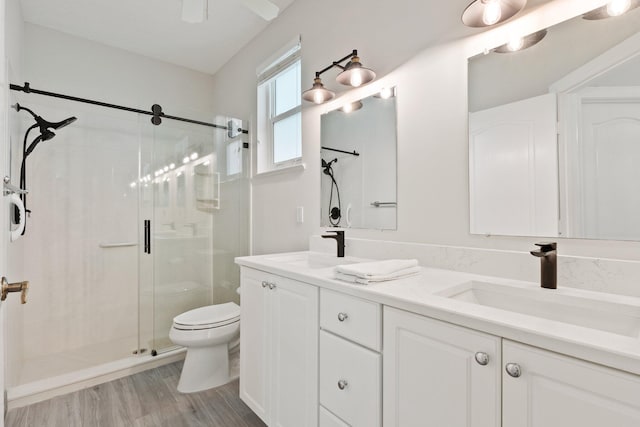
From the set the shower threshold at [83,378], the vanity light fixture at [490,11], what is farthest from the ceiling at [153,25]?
the shower threshold at [83,378]

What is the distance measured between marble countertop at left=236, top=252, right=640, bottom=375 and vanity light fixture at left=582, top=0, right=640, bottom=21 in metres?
0.88

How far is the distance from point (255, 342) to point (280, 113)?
68.9 inches

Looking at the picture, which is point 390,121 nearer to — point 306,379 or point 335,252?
point 335,252

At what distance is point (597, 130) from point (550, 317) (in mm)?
620

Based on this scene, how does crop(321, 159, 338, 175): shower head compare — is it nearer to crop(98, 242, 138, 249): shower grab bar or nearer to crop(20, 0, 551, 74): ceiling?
crop(20, 0, 551, 74): ceiling

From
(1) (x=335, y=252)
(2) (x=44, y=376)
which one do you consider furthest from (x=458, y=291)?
(2) (x=44, y=376)

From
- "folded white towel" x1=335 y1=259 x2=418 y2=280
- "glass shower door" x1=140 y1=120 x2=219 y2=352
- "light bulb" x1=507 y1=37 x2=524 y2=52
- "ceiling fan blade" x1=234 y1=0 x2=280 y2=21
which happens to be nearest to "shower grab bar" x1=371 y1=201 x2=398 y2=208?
"folded white towel" x1=335 y1=259 x2=418 y2=280

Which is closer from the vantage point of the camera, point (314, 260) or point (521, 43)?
point (521, 43)

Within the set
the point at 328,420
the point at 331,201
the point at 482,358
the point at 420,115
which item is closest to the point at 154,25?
the point at 331,201

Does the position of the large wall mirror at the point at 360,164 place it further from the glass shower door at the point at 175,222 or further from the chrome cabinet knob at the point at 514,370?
the glass shower door at the point at 175,222

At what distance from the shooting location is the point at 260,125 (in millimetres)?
2719

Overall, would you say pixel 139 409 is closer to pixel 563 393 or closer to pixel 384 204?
pixel 384 204

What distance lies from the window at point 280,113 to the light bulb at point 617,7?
170 centimetres

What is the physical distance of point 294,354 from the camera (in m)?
1.38
